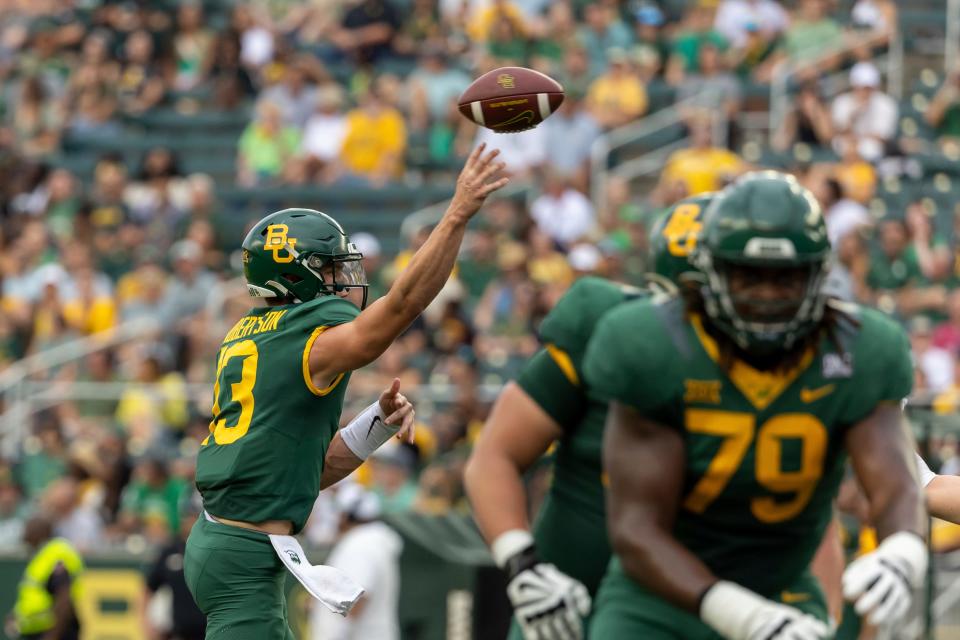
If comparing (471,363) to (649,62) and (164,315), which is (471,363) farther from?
(649,62)

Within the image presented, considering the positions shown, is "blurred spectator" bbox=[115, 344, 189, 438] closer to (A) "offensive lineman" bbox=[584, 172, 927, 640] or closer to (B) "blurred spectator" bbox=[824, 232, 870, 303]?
(B) "blurred spectator" bbox=[824, 232, 870, 303]

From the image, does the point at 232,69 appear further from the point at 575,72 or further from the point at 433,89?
the point at 575,72

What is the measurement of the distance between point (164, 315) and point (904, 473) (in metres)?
11.6

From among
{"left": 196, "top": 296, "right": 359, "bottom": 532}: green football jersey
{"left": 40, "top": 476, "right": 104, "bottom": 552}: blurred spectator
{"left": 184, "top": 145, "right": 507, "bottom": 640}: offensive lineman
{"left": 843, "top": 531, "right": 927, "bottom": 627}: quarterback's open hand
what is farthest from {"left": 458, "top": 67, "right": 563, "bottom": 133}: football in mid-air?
{"left": 40, "top": 476, "right": 104, "bottom": 552}: blurred spectator

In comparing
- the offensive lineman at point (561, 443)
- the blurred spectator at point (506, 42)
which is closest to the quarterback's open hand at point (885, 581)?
the offensive lineman at point (561, 443)

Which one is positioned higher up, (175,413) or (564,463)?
(564,463)

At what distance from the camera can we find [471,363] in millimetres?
12906

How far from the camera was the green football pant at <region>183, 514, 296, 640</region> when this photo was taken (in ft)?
19.0

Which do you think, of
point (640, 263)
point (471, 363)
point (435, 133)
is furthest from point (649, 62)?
point (471, 363)

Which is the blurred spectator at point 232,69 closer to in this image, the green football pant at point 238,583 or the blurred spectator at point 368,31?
the blurred spectator at point 368,31

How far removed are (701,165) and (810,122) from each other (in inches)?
52.2

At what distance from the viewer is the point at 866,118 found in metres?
14.5

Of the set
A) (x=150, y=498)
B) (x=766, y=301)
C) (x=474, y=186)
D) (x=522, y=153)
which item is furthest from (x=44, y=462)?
(x=766, y=301)

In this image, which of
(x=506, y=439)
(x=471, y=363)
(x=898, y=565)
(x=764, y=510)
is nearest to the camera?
(x=898, y=565)
